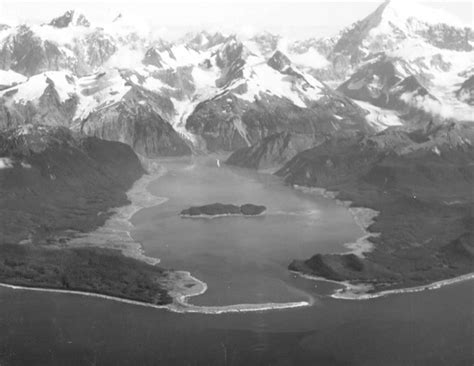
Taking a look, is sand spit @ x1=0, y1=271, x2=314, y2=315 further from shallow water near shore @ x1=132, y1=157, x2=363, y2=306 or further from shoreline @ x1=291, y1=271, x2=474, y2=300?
shoreline @ x1=291, y1=271, x2=474, y2=300

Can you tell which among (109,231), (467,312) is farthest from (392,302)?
(109,231)

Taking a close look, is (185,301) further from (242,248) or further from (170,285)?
(242,248)

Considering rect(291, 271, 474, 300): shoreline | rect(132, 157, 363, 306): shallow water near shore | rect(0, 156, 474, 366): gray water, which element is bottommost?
rect(132, 157, 363, 306): shallow water near shore

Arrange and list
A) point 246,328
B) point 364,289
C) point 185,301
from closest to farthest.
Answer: point 246,328
point 185,301
point 364,289

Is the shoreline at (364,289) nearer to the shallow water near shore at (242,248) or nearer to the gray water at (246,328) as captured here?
the gray water at (246,328)

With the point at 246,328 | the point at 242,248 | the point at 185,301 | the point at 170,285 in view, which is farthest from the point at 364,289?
the point at 242,248

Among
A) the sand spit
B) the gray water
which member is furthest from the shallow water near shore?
the sand spit

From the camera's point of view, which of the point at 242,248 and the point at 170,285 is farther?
the point at 242,248

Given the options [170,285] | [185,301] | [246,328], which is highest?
[246,328]

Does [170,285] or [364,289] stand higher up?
[364,289]

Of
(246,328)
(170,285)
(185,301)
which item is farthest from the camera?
(170,285)

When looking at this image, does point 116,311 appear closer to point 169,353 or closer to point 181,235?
point 169,353
